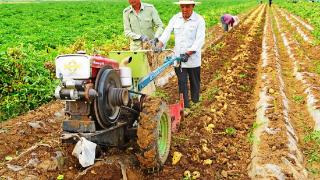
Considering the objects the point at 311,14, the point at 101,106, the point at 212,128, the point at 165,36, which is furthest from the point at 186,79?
the point at 311,14

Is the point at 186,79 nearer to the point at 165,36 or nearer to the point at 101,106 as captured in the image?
the point at 165,36

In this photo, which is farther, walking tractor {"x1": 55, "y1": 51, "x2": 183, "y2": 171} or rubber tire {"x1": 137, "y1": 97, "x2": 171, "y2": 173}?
rubber tire {"x1": 137, "y1": 97, "x2": 171, "y2": 173}

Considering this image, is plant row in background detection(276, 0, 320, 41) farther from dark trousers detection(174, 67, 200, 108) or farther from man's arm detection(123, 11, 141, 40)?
man's arm detection(123, 11, 141, 40)

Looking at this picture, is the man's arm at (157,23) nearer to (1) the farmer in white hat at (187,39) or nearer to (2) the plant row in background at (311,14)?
(1) the farmer in white hat at (187,39)

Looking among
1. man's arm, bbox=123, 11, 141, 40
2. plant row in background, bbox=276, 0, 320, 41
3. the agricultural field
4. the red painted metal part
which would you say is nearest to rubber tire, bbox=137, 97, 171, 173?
the agricultural field

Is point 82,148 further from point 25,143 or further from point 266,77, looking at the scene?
point 266,77

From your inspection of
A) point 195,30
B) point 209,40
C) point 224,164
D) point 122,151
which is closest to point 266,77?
point 195,30

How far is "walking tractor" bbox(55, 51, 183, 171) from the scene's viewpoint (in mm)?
4180

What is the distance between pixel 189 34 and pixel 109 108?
3021 mm

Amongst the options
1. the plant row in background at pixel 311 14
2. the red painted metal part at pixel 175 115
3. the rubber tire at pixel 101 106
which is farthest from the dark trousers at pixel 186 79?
the plant row in background at pixel 311 14

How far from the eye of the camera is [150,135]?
178 inches

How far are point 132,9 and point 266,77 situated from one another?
12.9 ft

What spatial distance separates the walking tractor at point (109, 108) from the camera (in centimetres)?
418

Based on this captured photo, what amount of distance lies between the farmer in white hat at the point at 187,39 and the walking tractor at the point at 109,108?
1.97 m
